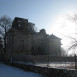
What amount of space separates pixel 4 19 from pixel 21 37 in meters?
10.7

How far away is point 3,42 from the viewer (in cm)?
4603

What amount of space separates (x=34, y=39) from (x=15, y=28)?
6304 mm

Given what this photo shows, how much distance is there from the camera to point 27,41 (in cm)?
3709

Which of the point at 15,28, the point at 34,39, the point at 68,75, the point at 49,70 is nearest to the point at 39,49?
the point at 34,39

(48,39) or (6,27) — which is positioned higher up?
(6,27)

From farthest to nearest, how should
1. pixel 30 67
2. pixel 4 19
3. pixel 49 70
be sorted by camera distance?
pixel 4 19, pixel 30 67, pixel 49 70

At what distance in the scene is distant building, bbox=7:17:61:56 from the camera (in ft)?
117

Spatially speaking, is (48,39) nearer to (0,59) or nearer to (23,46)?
(23,46)

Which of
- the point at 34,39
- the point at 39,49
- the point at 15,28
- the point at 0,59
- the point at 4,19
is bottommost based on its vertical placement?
the point at 0,59

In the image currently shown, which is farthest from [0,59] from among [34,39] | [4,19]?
[4,19]

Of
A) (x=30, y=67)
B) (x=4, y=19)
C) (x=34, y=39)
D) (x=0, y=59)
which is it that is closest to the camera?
(x=30, y=67)

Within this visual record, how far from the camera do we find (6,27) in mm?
43406

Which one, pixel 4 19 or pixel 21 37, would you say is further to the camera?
pixel 4 19

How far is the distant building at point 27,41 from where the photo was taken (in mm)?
35763
